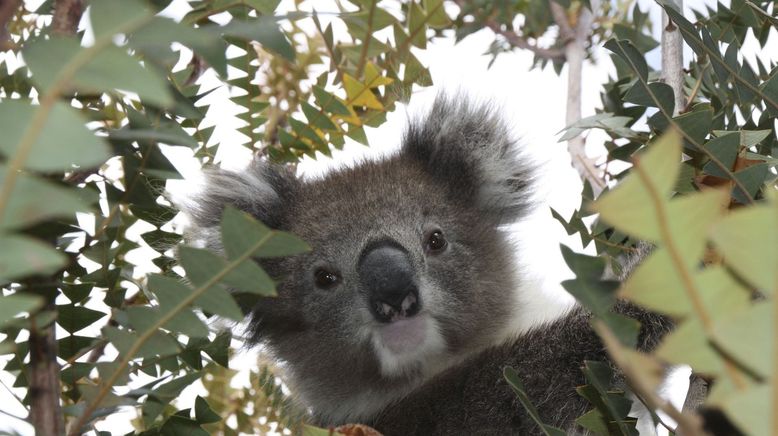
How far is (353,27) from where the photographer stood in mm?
2010

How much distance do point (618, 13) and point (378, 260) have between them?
1.47 meters

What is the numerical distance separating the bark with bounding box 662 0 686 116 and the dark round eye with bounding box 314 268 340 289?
122cm

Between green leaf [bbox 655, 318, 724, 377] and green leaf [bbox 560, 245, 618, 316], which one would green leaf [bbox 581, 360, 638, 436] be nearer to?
green leaf [bbox 560, 245, 618, 316]

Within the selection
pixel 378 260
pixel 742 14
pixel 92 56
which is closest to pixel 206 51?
pixel 92 56

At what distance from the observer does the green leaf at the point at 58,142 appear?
1.66ft

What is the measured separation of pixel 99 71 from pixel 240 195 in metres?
2.34

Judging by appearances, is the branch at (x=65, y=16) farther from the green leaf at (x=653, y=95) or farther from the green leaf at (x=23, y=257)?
the green leaf at (x=653, y=95)

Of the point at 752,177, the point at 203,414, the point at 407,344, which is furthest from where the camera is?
the point at 407,344

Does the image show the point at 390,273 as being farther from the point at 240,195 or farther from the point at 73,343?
the point at 73,343

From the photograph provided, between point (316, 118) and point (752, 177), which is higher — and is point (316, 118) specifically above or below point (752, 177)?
above

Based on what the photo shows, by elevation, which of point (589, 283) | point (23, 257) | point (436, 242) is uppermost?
point (23, 257)

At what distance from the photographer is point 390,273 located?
2428mm

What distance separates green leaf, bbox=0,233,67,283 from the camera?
0.55m

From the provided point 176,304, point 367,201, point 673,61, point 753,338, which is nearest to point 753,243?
point 753,338
